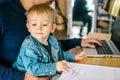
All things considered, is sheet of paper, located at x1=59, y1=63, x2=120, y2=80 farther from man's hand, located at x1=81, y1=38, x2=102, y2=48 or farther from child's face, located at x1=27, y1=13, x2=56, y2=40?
man's hand, located at x1=81, y1=38, x2=102, y2=48

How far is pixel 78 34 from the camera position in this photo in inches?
226

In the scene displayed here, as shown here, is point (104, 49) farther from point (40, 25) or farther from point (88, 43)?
point (40, 25)

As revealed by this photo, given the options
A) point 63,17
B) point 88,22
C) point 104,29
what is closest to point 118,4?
point 104,29

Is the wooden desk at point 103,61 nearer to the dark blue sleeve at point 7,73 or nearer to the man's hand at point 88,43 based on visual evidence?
the man's hand at point 88,43

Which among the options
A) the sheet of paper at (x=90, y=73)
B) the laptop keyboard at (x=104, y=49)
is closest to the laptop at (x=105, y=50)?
the laptop keyboard at (x=104, y=49)

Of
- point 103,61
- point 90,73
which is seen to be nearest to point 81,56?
point 103,61

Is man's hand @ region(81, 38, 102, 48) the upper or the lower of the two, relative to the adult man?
lower

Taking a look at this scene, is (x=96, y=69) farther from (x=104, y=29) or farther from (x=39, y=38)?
(x=104, y=29)

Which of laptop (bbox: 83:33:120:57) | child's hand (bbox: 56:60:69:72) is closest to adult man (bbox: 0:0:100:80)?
child's hand (bbox: 56:60:69:72)

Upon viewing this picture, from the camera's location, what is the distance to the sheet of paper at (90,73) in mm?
949

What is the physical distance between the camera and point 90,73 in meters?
Result: 0.98

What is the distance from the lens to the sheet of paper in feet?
3.11

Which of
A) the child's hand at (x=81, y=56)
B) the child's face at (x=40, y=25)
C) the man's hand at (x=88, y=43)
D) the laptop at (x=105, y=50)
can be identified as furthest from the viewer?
the man's hand at (x=88, y=43)

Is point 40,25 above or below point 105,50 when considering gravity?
above
